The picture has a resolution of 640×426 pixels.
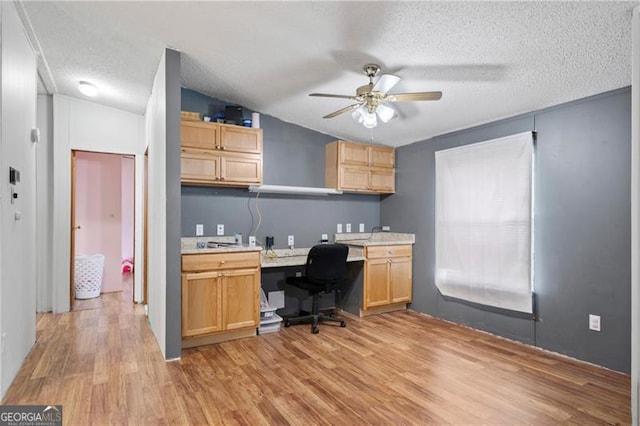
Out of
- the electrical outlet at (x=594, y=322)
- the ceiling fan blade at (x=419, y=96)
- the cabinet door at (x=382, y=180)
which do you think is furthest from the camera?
the cabinet door at (x=382, y=180)

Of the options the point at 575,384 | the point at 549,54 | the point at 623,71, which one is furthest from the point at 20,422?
the point at 623,71

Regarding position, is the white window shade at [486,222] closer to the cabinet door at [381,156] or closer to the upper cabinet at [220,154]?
the cabinet door at [381,156]

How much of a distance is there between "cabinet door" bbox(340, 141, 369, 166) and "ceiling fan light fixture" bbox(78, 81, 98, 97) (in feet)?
9.78

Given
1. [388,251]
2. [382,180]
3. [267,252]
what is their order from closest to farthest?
[267,252] < [388,251] < [382,180]

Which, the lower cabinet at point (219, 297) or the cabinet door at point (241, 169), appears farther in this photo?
the cabinet door at point (241, 169)

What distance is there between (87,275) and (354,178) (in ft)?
13.3

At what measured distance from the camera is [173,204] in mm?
2982

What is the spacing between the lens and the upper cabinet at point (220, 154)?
139 inches

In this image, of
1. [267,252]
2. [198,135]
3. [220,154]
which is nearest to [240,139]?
[220,154]

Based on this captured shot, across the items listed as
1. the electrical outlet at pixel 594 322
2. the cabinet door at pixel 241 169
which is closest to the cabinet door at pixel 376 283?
the cabinet door at pixel 241 169

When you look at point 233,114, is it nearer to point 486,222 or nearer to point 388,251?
point 388,251

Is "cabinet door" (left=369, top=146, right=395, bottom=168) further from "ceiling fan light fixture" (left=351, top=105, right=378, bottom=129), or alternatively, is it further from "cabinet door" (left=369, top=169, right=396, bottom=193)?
"ceiling fan light fixture" (left=351, top=105, right=378, bottom=129)

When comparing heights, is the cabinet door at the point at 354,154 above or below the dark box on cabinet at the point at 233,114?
below

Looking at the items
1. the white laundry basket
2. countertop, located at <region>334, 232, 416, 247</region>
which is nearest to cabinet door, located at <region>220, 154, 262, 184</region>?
countertop, located at <region>334, 232, 416, 247</region>
